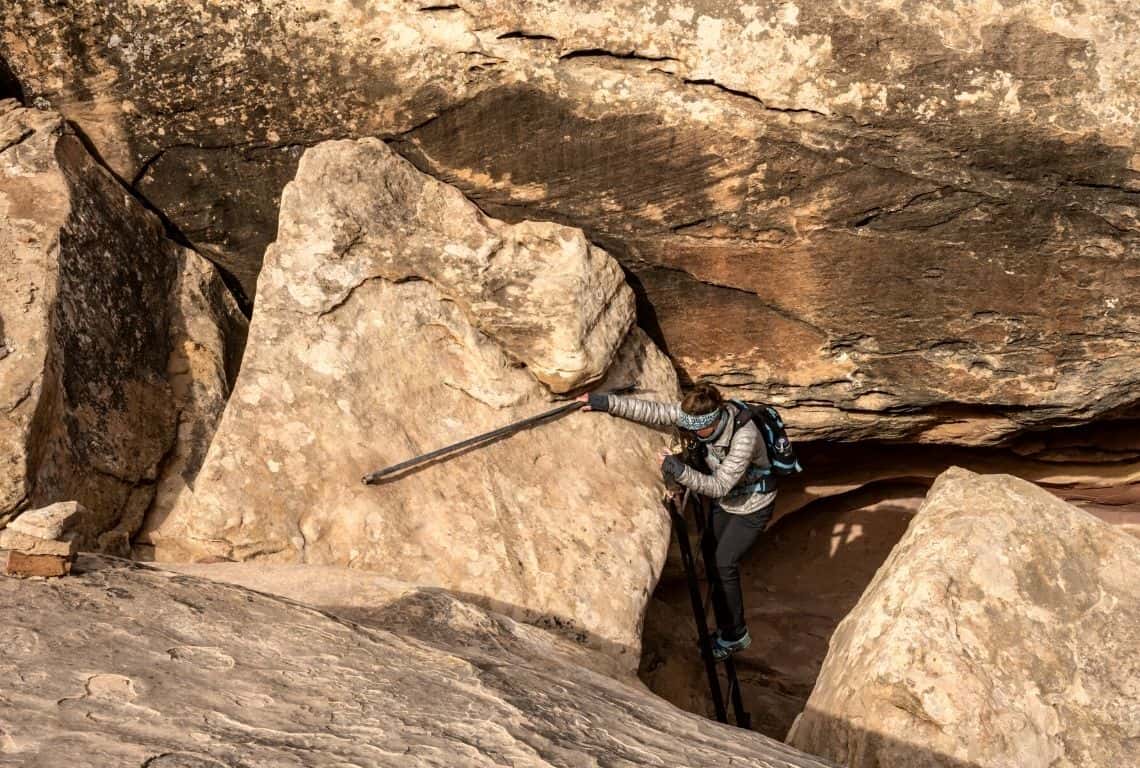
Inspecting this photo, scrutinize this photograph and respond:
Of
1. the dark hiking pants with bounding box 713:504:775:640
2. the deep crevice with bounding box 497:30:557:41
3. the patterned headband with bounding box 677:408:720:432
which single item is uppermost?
the deep crevice with bounding box 497:30:557:41

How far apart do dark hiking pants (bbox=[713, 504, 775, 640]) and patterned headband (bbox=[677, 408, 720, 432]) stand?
86 centimetres

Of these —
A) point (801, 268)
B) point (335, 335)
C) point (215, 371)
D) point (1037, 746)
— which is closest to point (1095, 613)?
point (1037, 746)

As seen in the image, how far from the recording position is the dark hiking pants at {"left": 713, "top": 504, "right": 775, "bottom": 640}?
6535 millimetres

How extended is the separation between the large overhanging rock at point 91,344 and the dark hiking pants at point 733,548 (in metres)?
3.10

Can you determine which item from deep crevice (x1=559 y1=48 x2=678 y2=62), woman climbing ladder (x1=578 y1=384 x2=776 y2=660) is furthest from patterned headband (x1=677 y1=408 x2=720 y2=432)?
deep crevice (x1=559 y1=48 x2=678 y2=62)

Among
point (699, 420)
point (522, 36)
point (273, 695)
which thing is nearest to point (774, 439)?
point (699, 420)

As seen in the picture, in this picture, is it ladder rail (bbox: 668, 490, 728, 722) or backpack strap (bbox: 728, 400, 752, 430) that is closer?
backpack strap (bbox: 728, 400, 752, 430)

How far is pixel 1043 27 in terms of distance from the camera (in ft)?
18.1

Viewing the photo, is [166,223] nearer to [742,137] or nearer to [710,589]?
[742,137]

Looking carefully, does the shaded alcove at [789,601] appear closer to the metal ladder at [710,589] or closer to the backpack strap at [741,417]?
the metal ladder at [710,589]

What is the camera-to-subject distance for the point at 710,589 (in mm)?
7230

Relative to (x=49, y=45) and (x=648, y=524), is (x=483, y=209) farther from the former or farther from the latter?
(x=49, y=45)

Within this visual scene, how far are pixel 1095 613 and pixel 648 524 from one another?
223 centimetres

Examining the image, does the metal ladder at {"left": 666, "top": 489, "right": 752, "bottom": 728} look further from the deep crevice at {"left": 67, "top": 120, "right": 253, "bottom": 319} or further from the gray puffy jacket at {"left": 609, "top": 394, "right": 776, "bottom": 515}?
the deep crevice at {"left": 67, "top": 120, "right": 253, "bottom": 319}
